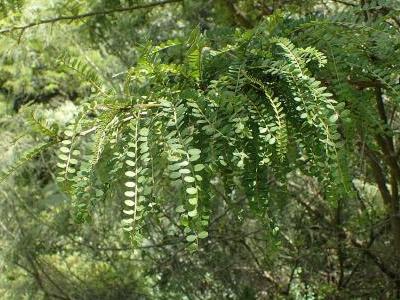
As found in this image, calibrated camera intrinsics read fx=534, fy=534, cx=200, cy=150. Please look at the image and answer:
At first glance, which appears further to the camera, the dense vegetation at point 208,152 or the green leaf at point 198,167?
the dense vegetation at point 208,152

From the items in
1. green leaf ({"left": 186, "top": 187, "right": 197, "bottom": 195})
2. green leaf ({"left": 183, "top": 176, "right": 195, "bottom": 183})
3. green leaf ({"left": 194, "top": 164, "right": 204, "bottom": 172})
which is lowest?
green leaf ({"left": 186, "top": 187, "right": 197, "bottom": 195})

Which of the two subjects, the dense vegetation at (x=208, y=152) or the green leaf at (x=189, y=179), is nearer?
the green leaf at (x=189, y=179)

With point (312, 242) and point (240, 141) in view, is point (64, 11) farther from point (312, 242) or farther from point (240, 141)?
point (240, 141)

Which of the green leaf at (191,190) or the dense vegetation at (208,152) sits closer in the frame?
the green leaf at (191,190)

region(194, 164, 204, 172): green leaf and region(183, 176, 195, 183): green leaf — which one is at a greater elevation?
region(194, 164, 204, 172): green leaf

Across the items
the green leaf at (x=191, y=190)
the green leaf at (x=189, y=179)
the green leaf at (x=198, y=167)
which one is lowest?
the green leaf at (x=191, y=190)

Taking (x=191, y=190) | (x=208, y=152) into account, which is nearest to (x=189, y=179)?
(x=191, y=190)

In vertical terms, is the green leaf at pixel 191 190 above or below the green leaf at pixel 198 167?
below

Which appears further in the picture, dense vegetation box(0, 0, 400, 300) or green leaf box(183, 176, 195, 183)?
dense vegetation box(0, 0, 400, 300)

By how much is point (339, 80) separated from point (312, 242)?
2442 mm

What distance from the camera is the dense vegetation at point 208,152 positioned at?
140cm

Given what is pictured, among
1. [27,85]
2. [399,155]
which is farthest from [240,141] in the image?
[27,85]

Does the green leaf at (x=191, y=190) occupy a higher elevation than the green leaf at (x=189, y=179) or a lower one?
lower

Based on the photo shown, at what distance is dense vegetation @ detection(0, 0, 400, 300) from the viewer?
140 cm
